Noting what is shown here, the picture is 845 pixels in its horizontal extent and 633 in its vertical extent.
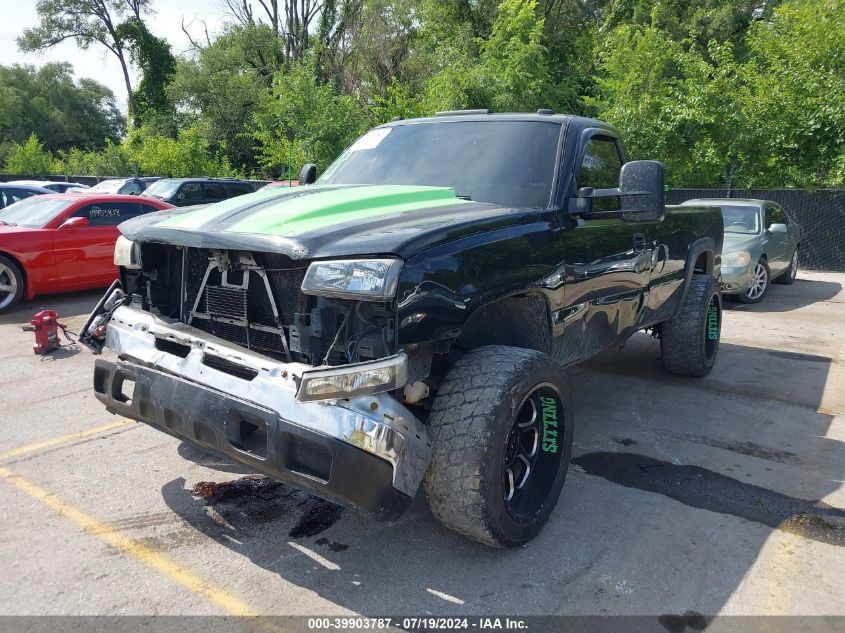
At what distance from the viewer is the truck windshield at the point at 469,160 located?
391cm

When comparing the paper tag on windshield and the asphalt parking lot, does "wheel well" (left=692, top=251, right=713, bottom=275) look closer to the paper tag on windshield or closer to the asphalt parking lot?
the asphalt parking lot

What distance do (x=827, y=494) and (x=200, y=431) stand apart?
3.45 meters

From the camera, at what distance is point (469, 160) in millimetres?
4129

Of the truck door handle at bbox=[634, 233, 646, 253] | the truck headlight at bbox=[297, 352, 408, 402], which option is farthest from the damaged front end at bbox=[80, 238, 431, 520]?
the truck door handle at bbox=[634, 233, 646, 253]

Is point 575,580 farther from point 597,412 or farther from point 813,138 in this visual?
point 813,138

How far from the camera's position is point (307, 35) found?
42.3 meters

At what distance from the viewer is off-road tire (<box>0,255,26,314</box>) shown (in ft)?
28.3

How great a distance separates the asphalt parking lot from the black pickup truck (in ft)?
1.14

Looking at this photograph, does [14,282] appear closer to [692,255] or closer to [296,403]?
[296,403]

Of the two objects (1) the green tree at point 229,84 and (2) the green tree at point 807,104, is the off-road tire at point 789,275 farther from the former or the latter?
(1) the green tree at point 229,84

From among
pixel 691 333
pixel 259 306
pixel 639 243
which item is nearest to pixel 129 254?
pixel 259 306

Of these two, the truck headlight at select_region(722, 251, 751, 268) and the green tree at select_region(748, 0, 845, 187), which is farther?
the green tree at select_region(748, 0, 845, 187)

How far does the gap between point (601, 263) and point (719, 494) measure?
58.2 inches

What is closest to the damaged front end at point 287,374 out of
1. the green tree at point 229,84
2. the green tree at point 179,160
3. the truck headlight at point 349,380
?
the truck headlight at point 349,380
